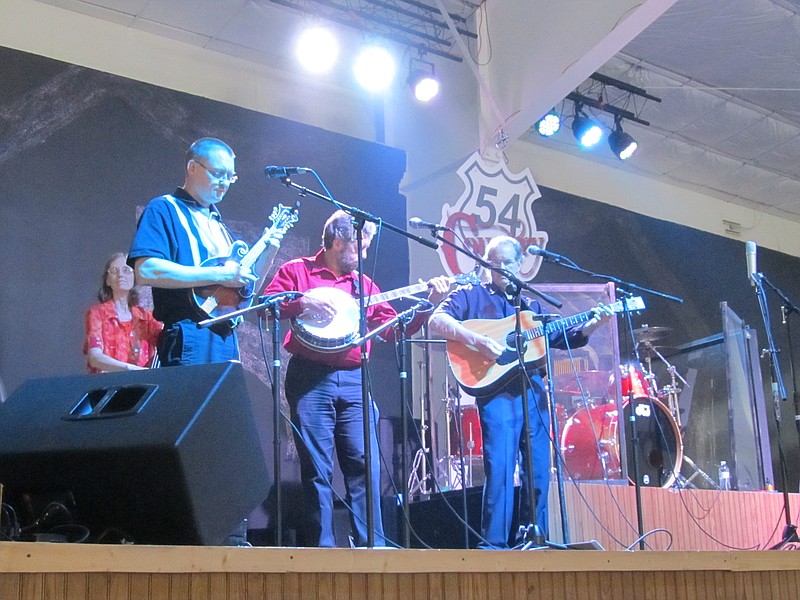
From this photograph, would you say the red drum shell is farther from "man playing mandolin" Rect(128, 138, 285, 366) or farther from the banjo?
"man playing mandolin" Rect(128, 138, 285, 366)

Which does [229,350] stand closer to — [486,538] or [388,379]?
[486,538]

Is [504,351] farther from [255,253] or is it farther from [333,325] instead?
[255,253]

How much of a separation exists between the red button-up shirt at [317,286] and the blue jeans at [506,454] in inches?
20.9

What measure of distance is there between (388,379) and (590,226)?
3.45m

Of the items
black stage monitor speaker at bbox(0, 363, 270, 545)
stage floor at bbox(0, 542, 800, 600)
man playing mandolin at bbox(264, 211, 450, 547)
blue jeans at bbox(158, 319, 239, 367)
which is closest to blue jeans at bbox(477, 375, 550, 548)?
man playing mandolin at bbox(264, 211, 450, 547)

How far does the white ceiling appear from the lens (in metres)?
6.66

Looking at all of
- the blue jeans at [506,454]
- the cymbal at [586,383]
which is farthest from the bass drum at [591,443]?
the blue jeans at [506,454]

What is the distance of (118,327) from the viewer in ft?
17.8

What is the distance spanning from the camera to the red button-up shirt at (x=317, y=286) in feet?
12.7

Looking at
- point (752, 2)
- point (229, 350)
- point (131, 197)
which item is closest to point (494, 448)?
point (229, 350)

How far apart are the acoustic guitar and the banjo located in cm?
46

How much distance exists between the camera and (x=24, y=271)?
5352 millimetres

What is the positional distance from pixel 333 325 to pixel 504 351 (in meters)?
0.82

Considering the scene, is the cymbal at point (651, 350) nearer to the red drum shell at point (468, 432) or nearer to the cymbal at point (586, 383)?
the cymbal at point (586, 383)
